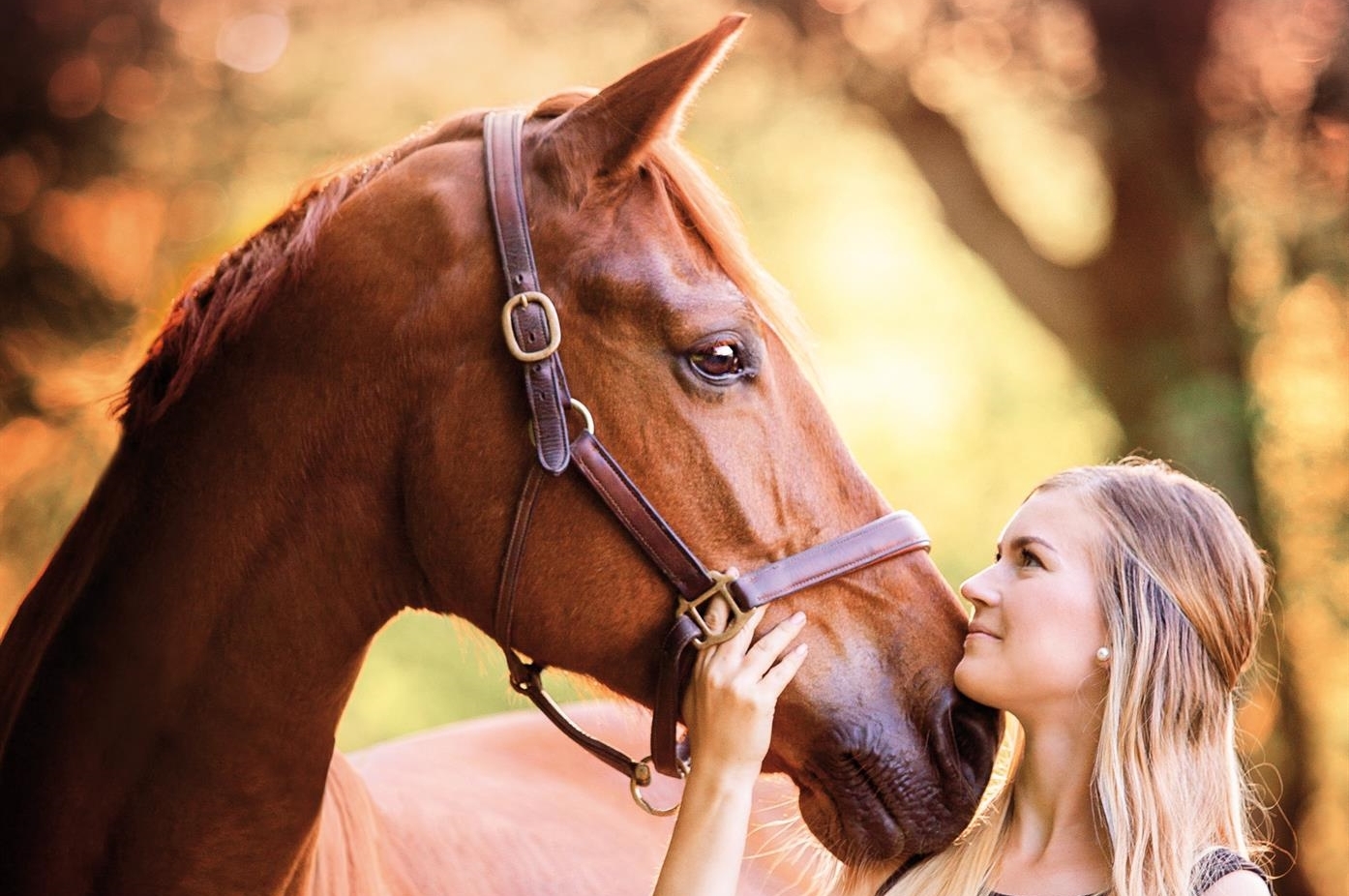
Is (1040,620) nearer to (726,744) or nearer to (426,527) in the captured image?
(726,744)

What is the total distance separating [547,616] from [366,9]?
16.0 feet

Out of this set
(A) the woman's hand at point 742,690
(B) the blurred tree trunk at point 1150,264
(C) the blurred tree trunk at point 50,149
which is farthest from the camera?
(B) the blurred tree trunk at point 1150,264

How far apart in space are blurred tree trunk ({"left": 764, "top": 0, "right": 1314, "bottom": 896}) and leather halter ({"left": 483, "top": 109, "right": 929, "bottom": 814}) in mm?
3680

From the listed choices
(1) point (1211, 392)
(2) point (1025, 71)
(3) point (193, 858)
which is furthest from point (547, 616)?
(2) point (1025, 71)

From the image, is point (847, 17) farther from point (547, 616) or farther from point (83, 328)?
point (547, 616)

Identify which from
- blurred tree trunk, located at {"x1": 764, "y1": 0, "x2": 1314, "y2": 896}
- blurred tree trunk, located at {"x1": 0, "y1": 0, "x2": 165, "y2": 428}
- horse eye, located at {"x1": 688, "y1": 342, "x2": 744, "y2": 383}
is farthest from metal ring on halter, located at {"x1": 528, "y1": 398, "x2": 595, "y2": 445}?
blurred tree trunk, located at {"x1": 764, "y1": 0, "x2": 1314, "y2": 896}

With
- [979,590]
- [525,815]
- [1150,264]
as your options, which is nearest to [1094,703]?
[979,590]

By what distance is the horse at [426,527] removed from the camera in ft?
4.99

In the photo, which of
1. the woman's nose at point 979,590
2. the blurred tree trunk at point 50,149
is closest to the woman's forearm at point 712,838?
the woman's nose at point 979,590

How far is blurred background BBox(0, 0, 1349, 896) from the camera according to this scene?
392cm

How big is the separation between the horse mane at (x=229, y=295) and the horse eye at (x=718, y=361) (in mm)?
502

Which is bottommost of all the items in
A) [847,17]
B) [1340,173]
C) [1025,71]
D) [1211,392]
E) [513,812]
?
[1211,392]

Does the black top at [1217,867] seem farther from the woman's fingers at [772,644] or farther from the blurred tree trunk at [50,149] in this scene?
the blurred tree trunk at [50,149]

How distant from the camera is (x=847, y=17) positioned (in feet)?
17.7
